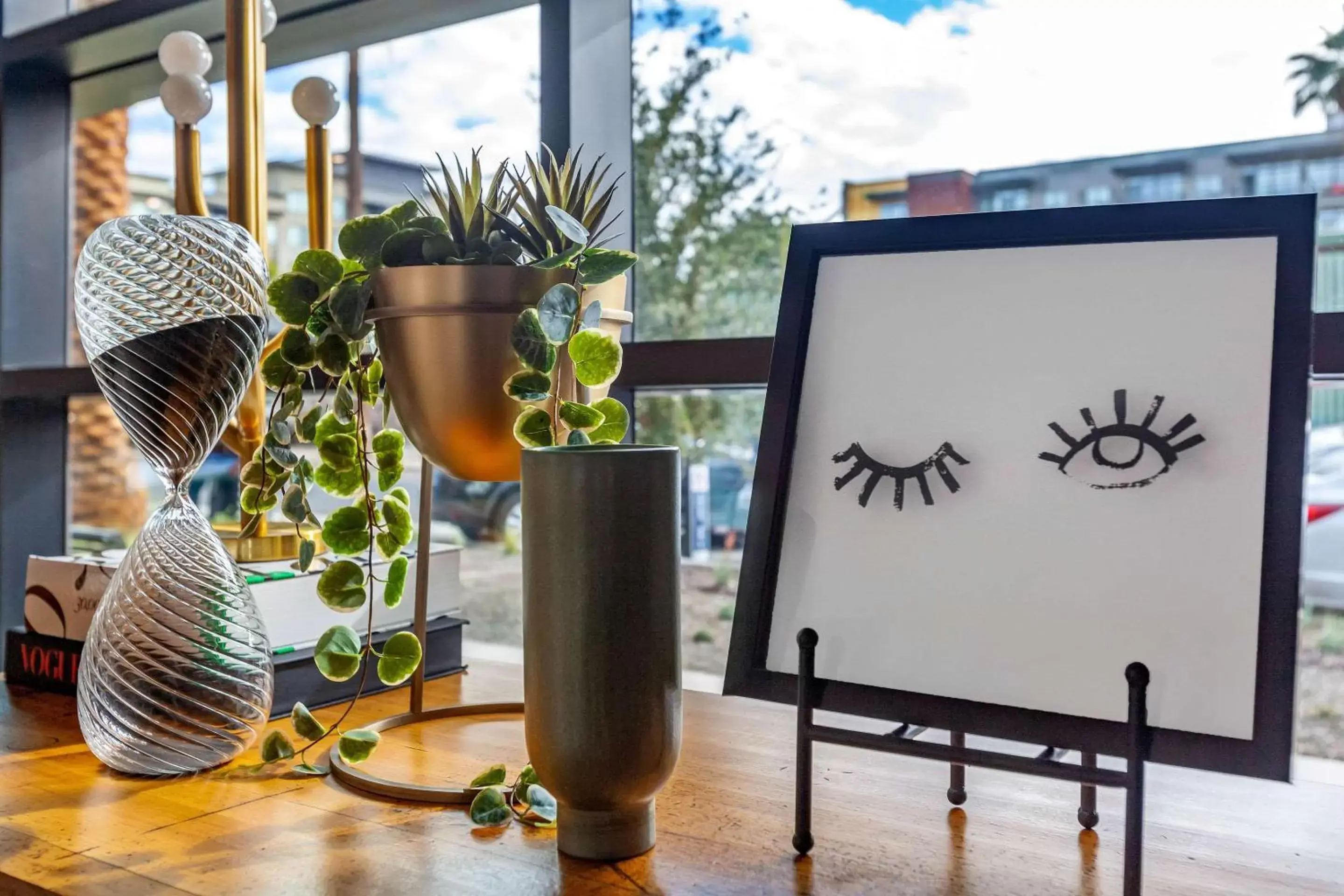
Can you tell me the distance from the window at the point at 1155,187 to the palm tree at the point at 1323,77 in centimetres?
11

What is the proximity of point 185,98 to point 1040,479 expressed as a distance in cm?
103

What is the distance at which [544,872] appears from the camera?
67cm

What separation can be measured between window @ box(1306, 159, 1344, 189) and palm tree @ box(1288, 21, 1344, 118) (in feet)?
0.15

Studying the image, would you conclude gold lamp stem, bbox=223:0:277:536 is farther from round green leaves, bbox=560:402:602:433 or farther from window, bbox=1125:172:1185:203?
window, bbox=1125:172:1185:203

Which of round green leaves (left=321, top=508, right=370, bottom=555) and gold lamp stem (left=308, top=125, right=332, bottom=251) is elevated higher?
gold lamp stem (left=308, top=125, right=332, bottom=251)

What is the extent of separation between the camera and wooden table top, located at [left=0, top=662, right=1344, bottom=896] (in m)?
0.66

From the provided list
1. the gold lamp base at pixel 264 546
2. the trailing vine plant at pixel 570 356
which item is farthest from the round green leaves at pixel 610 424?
the gold lamp base at pixel 264 546

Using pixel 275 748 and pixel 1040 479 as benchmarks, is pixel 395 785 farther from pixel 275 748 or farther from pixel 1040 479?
pixel 1040 479

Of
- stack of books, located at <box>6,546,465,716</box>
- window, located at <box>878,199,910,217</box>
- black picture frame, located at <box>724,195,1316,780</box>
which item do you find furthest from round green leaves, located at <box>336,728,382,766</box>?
window, located at <box>878,199,910,217</box>

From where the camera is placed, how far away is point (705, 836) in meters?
0.73

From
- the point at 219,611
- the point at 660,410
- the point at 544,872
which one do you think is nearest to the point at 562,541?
the point at 544,872

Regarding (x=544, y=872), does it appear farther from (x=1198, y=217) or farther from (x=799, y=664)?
(x=1198, y=217)

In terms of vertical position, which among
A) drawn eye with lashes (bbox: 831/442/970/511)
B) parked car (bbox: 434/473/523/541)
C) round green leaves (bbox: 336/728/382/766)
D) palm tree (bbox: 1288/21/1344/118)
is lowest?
round green leaves (bbox: 336/728/382/766)

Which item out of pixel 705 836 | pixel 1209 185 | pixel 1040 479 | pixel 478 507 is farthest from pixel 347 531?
pixel 478 507
